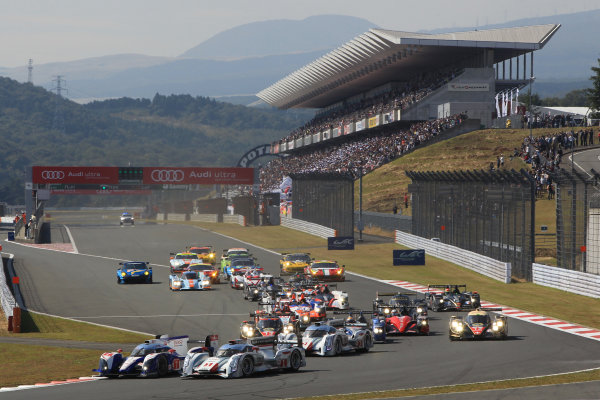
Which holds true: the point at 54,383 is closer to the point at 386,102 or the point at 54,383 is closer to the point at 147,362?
the point at 147,362

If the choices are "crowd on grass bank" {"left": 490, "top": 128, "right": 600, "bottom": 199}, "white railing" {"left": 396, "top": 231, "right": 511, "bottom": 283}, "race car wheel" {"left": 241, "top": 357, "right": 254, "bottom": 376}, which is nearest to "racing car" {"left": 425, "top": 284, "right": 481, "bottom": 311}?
"white railing" {"left": 396, "top": 231, "right": 511, "bottom": 283}

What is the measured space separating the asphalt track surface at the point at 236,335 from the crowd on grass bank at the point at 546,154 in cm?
2034

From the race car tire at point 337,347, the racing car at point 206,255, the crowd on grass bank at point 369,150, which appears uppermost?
the crowd on grass bank at point 369,150

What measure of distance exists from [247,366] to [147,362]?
2.42 m

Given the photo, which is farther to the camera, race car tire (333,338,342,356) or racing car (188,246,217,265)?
racing car (188,246,217,265)

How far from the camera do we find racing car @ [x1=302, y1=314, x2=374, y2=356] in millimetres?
25656

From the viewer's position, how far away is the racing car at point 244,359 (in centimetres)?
2166

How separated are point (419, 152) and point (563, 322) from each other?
59360mm

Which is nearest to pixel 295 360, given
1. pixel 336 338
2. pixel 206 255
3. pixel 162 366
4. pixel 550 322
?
pixel 336 338

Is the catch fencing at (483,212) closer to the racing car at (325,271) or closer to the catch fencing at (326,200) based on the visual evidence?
the catch fencing at (326,200)

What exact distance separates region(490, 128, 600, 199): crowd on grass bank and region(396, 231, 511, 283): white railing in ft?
26.8

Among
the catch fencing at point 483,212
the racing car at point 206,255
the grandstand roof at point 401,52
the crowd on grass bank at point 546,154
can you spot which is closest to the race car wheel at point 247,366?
the catch fencing at point 483,212

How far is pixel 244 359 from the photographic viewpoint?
72.2 feet

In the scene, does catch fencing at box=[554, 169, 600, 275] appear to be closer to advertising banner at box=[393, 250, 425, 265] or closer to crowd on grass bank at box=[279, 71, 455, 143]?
advertising banner at box=[393, 250, 425, 265]
